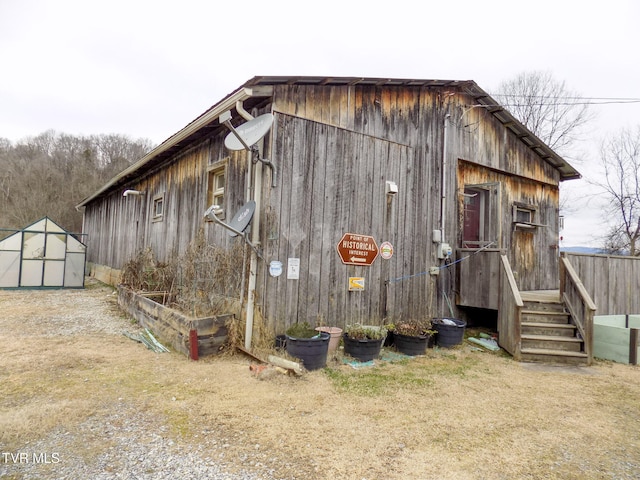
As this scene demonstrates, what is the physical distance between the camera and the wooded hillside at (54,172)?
90.4 feet

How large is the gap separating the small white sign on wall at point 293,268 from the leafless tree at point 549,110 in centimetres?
1699

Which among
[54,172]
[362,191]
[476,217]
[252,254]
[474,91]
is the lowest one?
[252,254]

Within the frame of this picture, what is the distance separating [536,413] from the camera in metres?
3.47

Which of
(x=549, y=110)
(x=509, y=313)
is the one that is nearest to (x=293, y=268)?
(x=509, y=313)

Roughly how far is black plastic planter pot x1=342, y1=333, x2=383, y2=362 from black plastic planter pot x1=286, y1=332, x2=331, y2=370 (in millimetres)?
636

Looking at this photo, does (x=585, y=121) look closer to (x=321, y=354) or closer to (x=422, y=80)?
(x=422, y=80)

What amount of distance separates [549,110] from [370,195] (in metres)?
17.4

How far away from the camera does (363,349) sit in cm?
493

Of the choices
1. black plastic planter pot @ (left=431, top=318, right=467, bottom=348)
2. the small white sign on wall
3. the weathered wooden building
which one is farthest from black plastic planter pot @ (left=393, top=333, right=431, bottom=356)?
the small white sign on wall

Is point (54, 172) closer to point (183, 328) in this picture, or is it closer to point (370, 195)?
point (183, 328)

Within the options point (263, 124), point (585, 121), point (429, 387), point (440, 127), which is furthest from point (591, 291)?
point (585, 121)

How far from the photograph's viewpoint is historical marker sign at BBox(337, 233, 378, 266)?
5.64 meters

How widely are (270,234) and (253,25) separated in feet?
17.7

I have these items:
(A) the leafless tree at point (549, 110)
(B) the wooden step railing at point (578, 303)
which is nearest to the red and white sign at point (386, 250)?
(B) the wooden step railing at point (578, 303)
